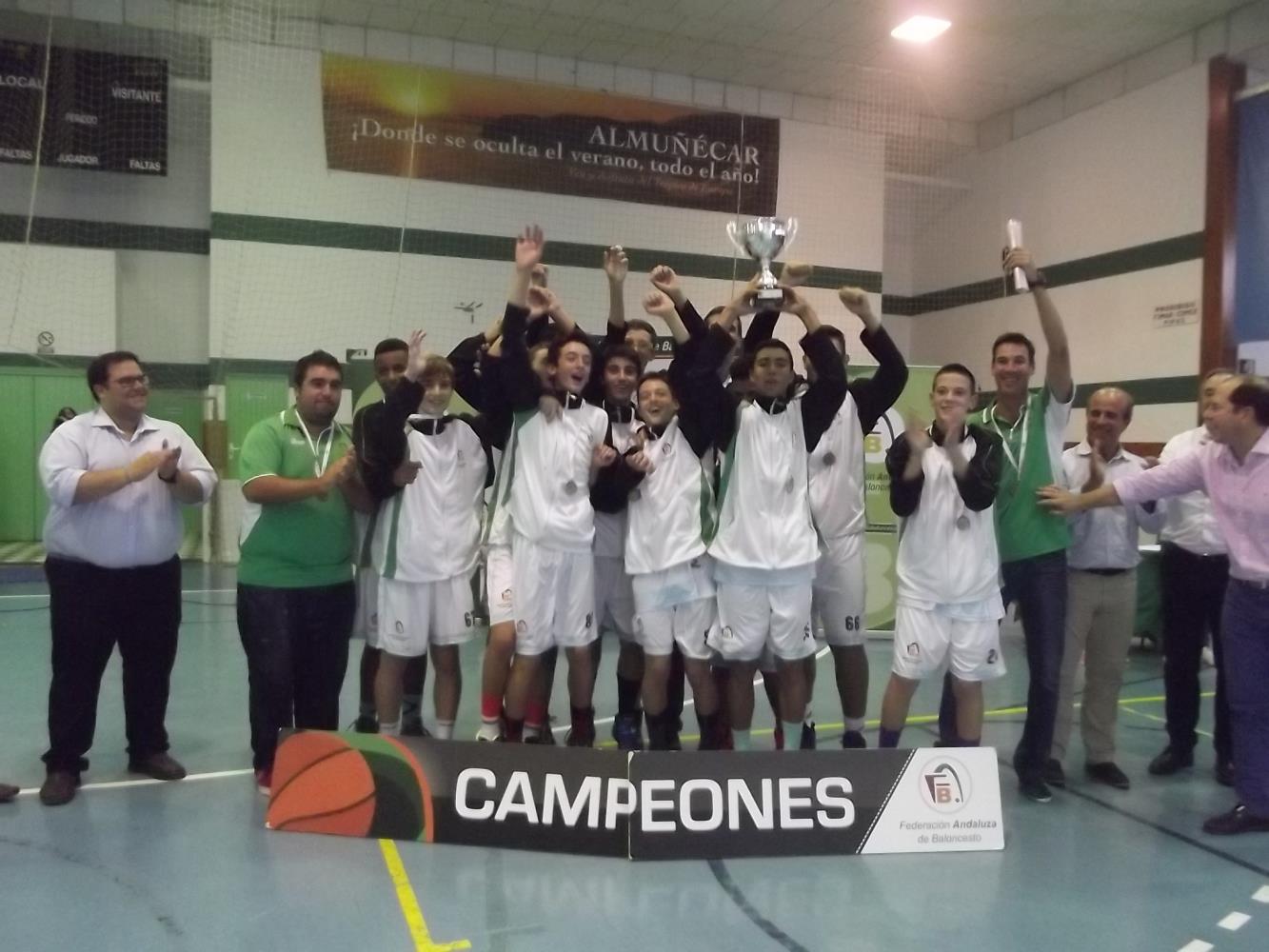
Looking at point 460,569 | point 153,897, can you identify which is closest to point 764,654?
point 460,569

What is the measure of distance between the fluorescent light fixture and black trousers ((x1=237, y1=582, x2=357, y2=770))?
33.3ft

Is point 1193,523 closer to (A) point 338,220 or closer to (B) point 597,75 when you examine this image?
(A) point 338,220

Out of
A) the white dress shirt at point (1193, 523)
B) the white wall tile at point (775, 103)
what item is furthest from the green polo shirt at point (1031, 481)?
the white wall tile at point (775, 103)

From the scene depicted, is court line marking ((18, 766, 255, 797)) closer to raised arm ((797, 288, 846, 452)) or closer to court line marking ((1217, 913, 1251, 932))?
raised arm ((797, 288, 846, 452))

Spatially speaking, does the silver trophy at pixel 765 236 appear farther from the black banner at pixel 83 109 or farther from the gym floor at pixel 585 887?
the black banner at pixel 83 109

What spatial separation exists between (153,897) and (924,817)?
2.82 metres

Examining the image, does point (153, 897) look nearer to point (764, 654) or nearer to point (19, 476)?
point (764, 654)

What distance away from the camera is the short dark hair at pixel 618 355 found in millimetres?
4434

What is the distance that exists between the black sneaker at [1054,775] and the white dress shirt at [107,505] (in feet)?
13.5

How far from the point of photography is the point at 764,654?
4324 mm

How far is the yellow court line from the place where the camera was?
9.55 ft

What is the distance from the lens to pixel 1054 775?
445 centimetres

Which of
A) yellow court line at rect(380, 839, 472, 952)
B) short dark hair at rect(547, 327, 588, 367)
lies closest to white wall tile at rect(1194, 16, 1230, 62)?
short dark hair at rect(547, 327, 588, 367)

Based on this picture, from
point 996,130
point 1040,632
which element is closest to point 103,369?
point 1040,632
